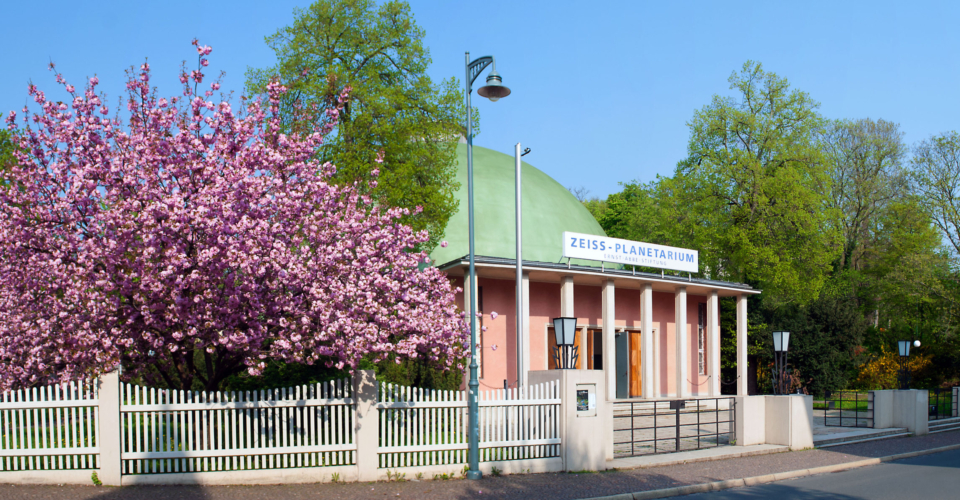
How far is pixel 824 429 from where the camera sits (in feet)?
73.5

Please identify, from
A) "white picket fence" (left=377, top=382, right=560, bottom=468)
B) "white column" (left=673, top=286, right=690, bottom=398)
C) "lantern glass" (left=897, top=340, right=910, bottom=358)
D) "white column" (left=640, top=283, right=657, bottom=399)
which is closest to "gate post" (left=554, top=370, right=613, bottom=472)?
"white picket fence" (left=377, top=382, right=560, bottom=468)

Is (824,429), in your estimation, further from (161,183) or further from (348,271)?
(161,183)

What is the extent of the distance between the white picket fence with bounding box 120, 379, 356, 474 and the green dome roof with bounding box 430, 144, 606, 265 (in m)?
17.4

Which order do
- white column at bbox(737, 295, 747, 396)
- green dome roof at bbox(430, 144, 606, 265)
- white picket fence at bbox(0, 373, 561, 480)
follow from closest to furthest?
white picket fence at bbox(0, 373, 561, 480), green dome roof at bbox(430, 144, 606, 265), white column at bbox(737, 295, 747, 396)

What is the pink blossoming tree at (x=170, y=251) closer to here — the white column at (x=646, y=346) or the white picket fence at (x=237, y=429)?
the white picket fence at (x=237, y=429)

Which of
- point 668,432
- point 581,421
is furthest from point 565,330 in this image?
point 668,432

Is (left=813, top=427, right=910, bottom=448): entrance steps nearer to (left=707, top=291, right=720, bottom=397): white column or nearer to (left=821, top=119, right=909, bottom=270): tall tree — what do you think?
(left=707, top=291, right=720, bottom=397): white column

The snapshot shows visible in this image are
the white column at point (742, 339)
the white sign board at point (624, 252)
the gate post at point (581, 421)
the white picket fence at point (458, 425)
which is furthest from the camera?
the white column at point (742, 339)

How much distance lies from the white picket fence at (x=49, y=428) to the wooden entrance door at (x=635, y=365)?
23.2m

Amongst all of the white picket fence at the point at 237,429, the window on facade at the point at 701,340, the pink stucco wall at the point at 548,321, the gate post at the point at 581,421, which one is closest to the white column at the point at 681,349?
the pink stucco wall at the point at 548,321

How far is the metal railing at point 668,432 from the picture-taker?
16266 mm

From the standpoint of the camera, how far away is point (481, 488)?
1185 centimetres

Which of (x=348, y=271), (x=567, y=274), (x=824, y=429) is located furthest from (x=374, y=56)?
(x=824, y=429)

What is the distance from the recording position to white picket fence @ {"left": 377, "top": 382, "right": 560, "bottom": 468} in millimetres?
12414
